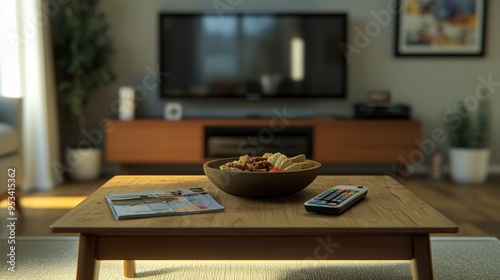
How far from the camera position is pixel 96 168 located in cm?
460

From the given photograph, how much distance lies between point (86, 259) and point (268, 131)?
313 cm

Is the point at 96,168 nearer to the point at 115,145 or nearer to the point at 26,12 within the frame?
the point at 115,145

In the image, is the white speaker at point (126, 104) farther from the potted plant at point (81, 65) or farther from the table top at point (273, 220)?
the table top at point (273, 220)

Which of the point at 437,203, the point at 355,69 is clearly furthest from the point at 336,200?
the point at 355,69

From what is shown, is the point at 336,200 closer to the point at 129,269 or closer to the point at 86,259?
the point at 86,259

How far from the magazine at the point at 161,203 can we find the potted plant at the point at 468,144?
3152 millimetres

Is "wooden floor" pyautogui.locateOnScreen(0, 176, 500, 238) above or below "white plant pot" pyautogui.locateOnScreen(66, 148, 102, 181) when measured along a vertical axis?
below

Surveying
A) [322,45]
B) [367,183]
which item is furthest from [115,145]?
[367,183]

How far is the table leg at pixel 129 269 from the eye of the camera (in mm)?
2129

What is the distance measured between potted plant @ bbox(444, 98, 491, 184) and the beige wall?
193mm

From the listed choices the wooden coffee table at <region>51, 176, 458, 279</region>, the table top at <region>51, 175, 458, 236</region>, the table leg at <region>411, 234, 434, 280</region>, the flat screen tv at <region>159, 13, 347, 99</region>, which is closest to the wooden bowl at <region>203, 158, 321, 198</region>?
the table top at <region>51, 175, 458, 236</region>

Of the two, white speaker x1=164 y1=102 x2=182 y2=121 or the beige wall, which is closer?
white speaker x1=164 y1=102 x2=182 y2=121

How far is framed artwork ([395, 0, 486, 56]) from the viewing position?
4762mm

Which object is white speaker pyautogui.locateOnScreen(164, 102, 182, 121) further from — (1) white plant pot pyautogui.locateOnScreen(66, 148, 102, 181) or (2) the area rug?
(2) the area rug
